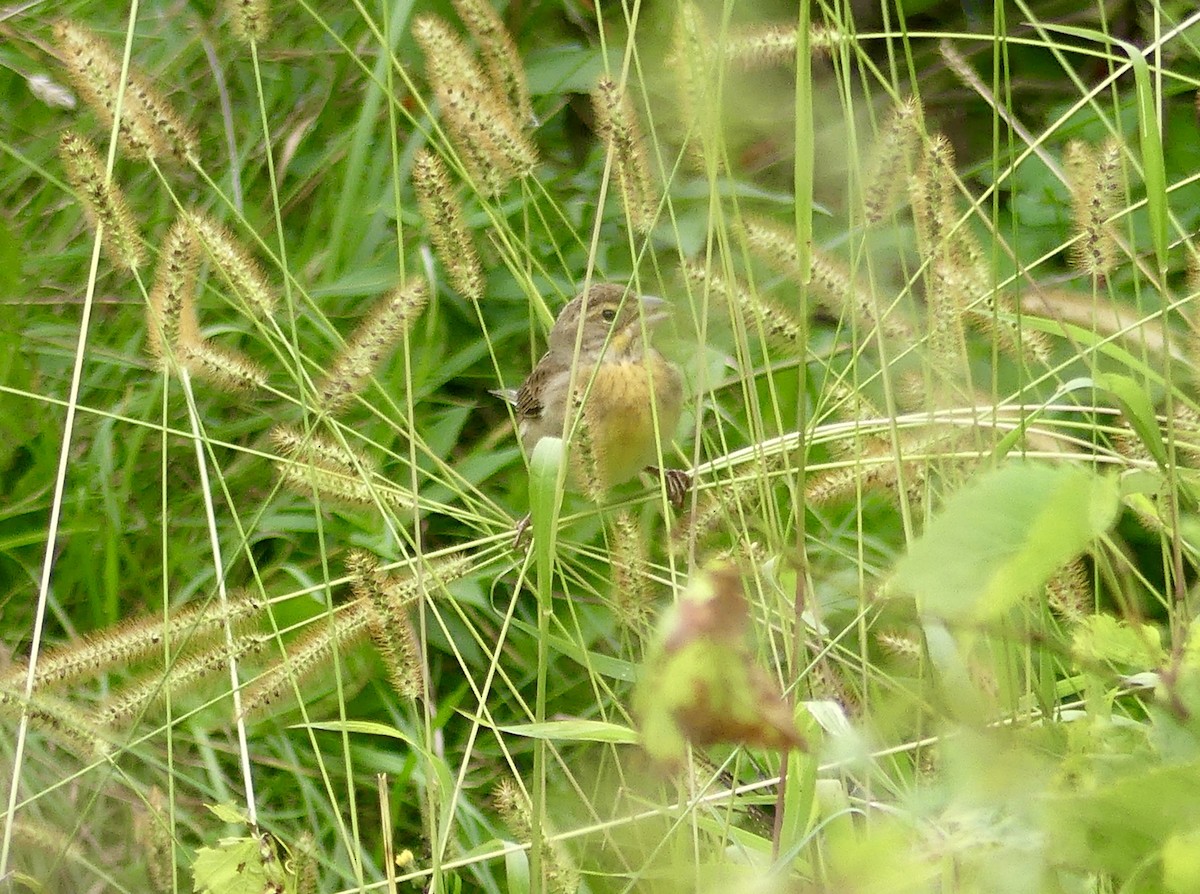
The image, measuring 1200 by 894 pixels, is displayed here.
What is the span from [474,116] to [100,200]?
2.06ft

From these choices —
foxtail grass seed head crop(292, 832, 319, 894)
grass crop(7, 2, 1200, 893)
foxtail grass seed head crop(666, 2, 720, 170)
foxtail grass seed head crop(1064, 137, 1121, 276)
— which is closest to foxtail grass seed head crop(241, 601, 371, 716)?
grass crop(7, 2, 1200, 893)

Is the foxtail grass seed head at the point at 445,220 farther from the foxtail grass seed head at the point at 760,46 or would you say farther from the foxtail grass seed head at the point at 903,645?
the foxtail grass seed head at the point at 903,645

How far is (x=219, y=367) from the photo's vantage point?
249 centimetres

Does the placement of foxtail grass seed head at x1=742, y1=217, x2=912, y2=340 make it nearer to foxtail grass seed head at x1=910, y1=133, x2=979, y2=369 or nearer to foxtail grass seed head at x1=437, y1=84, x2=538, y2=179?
foxtail grass seed head at x1=910, y1=133, x2=979, y2=369

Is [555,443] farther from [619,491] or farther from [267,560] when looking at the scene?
[619,491]

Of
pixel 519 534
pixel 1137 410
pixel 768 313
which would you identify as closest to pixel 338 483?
pixel 519 534

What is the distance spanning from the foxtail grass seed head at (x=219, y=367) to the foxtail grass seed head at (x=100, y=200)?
169 millimetres

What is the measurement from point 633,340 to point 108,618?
1636 mm

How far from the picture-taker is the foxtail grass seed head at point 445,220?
2361 mm

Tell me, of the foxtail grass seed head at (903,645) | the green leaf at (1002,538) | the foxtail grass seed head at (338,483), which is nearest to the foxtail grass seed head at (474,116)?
the foxtail grass seed head at (338,483)

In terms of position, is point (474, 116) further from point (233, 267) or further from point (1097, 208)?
point (1097, 208)

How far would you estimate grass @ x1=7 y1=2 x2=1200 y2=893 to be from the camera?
1308 millimetres

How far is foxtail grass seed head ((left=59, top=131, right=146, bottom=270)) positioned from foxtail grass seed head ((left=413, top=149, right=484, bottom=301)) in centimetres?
46

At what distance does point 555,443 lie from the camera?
194cm
